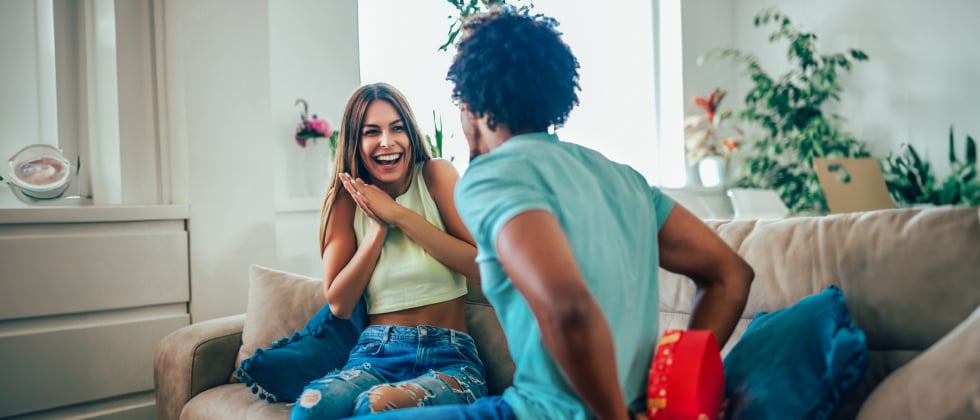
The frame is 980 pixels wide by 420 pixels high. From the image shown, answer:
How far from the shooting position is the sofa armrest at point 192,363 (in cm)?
196

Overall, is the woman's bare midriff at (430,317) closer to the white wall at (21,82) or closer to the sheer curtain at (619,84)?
the white wall at (21,82)

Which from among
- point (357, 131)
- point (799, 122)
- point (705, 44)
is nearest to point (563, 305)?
point (357, 131)

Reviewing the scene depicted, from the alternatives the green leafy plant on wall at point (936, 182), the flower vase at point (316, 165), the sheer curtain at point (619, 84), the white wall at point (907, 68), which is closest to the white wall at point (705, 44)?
the sheer curtain at point (619, 84)

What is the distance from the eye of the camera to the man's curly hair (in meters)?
0.98

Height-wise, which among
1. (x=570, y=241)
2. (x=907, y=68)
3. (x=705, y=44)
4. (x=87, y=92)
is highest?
(x=705, y=44)

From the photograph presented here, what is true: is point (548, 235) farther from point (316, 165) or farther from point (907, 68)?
point (907, 68)

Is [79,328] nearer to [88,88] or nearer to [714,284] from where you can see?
[88,88]

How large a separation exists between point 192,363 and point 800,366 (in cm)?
160

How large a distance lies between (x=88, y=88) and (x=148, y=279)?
2.76 ft

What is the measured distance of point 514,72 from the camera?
0.98 meters

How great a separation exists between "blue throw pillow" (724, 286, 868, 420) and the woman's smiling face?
3.19 ft

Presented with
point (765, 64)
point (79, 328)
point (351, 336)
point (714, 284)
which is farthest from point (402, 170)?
point (765, 64)

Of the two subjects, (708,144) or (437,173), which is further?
(708,144)

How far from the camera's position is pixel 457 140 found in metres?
3.93
